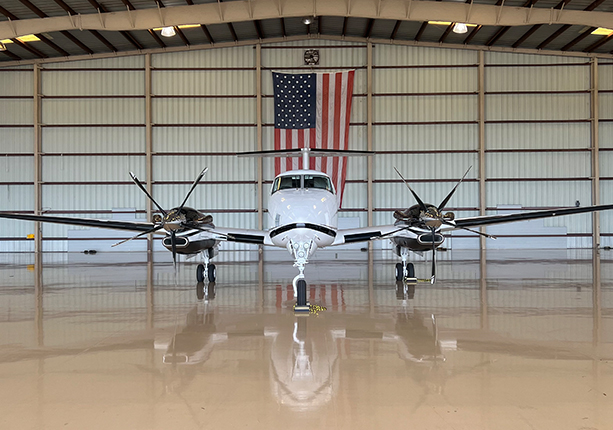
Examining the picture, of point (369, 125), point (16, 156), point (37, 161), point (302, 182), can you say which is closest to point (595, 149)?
point (369, 125)

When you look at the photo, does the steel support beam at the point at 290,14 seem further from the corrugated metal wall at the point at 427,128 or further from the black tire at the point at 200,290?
the black tire at the point at 200,290

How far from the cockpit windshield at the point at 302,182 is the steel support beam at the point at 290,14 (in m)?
9.32

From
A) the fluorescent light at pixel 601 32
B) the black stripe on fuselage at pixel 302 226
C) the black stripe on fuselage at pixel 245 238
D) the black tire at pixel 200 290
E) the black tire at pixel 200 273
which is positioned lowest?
the black tire at pixel 200 290

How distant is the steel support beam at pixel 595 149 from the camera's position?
2280cm

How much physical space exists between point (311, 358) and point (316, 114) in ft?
58.5

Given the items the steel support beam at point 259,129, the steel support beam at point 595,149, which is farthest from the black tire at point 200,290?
the steel support beam at point 595,149

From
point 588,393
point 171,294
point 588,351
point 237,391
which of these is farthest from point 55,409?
point 171,294

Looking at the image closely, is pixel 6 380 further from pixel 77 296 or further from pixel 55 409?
pixel 77 296

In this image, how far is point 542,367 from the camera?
16.7 ft

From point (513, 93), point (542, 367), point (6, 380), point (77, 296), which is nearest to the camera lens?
point (6, 380)

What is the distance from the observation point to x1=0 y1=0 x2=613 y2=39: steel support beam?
1780 cm

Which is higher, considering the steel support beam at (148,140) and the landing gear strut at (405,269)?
the steel support beam at (148,140)

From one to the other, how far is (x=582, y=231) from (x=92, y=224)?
2029cm

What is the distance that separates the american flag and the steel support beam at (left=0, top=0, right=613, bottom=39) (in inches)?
164
